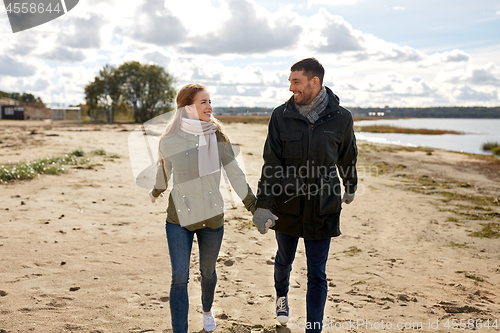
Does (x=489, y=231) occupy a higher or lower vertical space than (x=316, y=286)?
lower

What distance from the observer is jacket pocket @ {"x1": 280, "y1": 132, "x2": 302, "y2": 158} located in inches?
122

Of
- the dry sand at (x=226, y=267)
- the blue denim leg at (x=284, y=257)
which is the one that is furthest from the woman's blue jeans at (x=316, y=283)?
the dry sand at (x=226, y=267)

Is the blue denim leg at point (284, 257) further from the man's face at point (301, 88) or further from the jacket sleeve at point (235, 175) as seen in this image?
the man's face at point (301, 88)

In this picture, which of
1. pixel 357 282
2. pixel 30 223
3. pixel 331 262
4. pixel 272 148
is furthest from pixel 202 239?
pixel 30 223

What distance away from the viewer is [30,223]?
6.01m

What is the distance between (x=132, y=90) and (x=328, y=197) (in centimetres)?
4852

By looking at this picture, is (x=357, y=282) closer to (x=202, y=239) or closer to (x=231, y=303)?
(x=231, y=303)

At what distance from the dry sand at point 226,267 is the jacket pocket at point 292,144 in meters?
1.58

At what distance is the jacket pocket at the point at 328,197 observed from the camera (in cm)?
308

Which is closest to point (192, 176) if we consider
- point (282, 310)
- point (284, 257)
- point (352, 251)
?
point (284, 257)

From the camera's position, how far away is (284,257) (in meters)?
3.33

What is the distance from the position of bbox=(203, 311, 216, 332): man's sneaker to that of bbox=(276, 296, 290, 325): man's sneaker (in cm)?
60

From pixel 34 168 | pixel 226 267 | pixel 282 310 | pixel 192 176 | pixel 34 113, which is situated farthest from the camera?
pixel 34 113

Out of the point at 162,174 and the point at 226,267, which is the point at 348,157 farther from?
the point at 226,267
